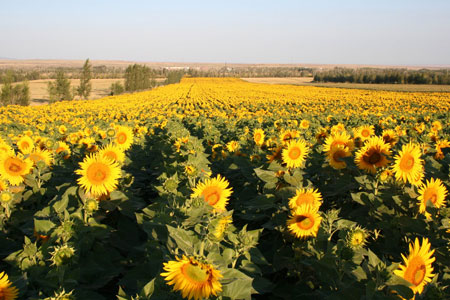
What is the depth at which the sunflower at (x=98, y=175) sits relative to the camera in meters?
3.16

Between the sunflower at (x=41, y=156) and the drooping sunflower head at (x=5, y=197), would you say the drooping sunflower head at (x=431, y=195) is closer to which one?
the drooping sunflower head at (x=5, y=197)

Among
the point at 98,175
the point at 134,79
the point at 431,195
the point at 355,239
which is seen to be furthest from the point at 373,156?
the point at 134,79

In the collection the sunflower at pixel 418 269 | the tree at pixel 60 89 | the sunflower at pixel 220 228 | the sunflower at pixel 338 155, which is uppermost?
the tree at pixel 60 89

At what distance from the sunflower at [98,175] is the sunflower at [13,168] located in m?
1.08

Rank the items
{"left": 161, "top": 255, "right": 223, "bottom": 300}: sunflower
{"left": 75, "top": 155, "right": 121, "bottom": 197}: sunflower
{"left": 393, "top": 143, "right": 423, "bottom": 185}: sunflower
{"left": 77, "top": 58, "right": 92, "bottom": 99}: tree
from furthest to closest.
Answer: {"left": 77, "top": 58, "right": 92, "bottom": 99}: tree < {"left": 75, "top": 155, "right": 121, "bottom": 197}: sunflower < {"left": 393, "top": 143, "right": 423, "bottom": 185}: sunflower < {"left": 161, "top": 255, "right": 223, "bottom": 300}: sunflower

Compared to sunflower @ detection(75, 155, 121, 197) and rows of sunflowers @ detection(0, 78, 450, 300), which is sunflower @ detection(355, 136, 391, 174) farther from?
sunflower @ detection(75, 155, 121, 197)

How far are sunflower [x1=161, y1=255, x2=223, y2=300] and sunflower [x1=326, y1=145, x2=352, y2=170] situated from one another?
283 centimetres

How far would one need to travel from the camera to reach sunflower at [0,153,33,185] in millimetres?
3652

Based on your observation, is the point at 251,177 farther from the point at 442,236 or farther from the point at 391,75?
the point at 391,75

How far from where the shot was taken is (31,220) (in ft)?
10.1

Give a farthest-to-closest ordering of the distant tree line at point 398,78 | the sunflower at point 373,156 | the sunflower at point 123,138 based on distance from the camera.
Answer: the distant tree line at point 398,78 < the sunflower at point 123,138 < the sunflower at point 373,156

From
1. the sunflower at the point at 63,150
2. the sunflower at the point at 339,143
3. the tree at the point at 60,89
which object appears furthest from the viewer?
the tree at the point at 60,89

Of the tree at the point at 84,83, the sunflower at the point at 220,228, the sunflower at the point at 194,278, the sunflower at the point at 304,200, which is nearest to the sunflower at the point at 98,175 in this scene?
the sunflower at the point at 220,228

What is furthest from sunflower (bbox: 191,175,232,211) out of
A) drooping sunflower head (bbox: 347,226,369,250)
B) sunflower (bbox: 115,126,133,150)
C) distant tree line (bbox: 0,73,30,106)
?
distant tree line (bbox: 0,73,30,106)
